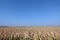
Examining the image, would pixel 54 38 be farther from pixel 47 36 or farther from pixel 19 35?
pixel 19 35

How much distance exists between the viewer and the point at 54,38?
16.7ft

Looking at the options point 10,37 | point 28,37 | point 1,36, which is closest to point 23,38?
point 28,37

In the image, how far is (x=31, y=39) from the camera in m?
4.96

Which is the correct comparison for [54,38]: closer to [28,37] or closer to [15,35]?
[28,37]

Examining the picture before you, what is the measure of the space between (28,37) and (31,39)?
0.18 meters

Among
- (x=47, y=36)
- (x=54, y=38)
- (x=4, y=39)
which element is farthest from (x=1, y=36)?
(x=54, y=38)

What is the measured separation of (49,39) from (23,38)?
115 cm

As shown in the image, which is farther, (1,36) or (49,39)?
(1,36)

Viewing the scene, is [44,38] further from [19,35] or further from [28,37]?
[19,35]

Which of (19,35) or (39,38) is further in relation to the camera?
(19,35)

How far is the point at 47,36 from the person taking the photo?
16.8ft

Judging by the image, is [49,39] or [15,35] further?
[15,35]

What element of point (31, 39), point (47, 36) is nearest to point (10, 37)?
point (31, 39)

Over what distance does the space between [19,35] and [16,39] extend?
0.26 m
